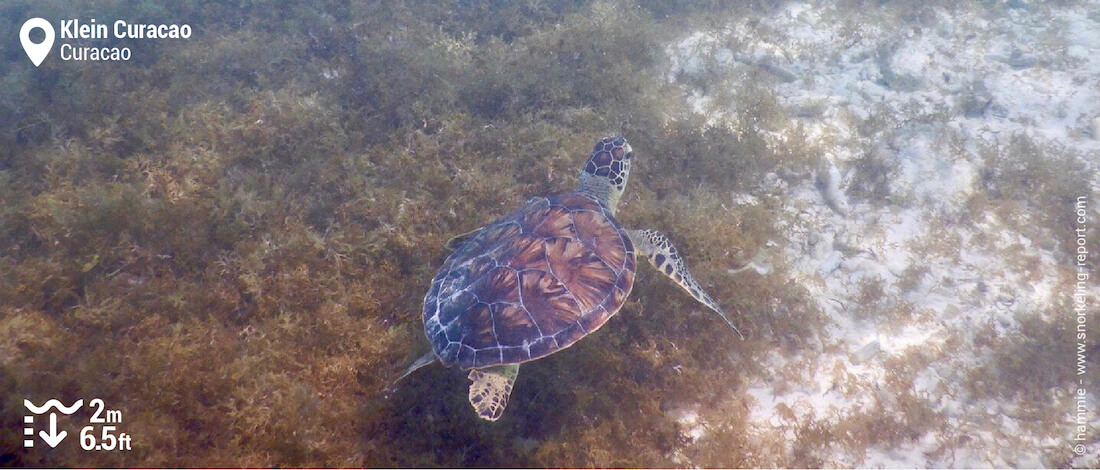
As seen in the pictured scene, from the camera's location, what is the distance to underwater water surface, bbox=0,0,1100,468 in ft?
9.87

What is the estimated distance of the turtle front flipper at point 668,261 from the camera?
3280 millimetres

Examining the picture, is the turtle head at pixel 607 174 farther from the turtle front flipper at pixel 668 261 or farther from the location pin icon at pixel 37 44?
the location pin icon at pixel 37 44

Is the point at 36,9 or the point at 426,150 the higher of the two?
the point at 36,9

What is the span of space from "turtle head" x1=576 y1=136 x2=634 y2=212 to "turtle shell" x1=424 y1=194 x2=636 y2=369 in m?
0.44

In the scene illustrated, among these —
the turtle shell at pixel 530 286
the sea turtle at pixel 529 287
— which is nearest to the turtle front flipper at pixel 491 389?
the sea turtle at pixel 529 287

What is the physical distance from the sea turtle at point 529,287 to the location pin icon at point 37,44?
18.5 feet

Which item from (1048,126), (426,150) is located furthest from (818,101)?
(426,150)

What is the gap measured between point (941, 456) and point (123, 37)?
917 centimetres

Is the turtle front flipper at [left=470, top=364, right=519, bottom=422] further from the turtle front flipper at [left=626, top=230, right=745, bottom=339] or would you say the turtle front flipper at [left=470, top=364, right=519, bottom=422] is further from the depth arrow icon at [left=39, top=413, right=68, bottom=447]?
the depth arrow icon at [left=39, top=413, right=68, bottom=447]

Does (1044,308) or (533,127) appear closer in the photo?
(1044,308)

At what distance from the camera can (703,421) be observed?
3.21 m

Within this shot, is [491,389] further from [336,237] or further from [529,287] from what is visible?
[336,237]

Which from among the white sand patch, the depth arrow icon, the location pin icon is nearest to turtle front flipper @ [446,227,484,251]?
the white sand patch

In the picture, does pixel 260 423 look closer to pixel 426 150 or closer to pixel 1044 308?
pixel 426 150
